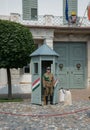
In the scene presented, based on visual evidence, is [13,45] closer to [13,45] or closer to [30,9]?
[13,45]

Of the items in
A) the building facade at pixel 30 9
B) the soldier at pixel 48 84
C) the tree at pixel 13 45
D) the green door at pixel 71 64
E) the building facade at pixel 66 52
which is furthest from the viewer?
the green door at pixel 71 64

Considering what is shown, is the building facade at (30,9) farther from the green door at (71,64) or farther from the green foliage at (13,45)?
the green foliage at (13,45)

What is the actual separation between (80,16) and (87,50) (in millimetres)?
2386

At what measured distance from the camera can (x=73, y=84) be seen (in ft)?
65.2

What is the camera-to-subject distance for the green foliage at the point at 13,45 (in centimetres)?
1351

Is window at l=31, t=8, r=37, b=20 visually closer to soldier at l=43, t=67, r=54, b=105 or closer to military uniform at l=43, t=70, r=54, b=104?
soldier at l=43, t=67, r=54, b=105

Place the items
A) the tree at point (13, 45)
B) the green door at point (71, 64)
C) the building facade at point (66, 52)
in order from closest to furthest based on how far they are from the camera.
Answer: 1. the tree at point (13, 45)
2. the building facade at point (66, 52)
3. the green door at point (71, 64)

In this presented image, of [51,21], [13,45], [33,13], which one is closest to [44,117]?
[13,45]

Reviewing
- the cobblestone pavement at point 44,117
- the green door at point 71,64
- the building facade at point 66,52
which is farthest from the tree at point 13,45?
the green door at point 71,64

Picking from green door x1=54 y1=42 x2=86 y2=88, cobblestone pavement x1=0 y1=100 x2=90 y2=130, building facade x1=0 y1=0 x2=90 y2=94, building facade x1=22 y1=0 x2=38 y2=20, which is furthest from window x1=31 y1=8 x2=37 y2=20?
cobblestone pavement x1=0 y1=100 x2=90 y2=130

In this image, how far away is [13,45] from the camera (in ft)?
44.4

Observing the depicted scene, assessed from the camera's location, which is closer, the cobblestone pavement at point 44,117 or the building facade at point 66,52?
the cobblestone pavement at point 44,117

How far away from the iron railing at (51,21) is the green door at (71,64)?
142 cm

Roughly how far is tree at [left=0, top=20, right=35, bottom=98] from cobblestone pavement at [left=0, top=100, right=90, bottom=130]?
255 cm
